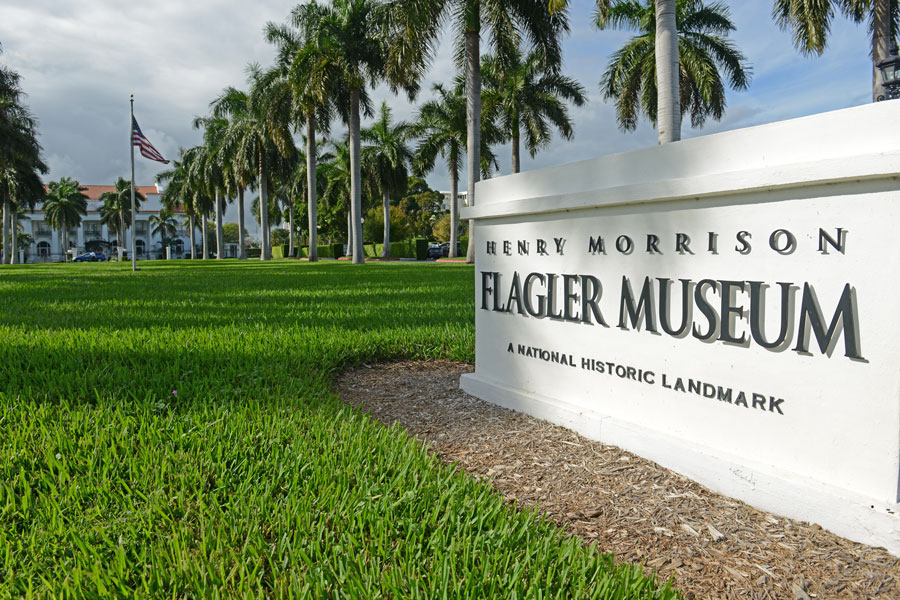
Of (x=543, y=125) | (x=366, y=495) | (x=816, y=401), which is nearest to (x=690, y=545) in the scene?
(x=816, y=401)

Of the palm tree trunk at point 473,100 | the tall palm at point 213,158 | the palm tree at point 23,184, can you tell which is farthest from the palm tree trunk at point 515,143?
the palm tree at point 23,184

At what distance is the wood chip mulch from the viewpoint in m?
1.99

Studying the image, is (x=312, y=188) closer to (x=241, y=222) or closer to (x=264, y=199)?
(x=264, y=199)

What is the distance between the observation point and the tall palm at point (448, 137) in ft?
108

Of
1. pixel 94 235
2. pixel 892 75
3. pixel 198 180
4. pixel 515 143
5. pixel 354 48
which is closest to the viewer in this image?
pixel 892 75

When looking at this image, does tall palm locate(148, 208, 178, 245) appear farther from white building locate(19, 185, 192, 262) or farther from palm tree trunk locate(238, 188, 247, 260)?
palm tree trunk locate(238, 188, 247, 260)

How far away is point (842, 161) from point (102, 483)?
3065 millimetres

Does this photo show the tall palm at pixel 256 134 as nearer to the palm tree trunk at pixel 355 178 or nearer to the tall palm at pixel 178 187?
the palm tree trunk at pixel 355 178

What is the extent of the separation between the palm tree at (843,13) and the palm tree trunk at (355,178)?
1672 cm

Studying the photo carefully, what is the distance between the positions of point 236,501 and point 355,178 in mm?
25533

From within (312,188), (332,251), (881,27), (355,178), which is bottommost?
(332,251)

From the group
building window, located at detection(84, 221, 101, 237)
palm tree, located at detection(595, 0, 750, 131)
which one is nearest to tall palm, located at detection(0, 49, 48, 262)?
palm tree, located at detection(595, 0, 750, 131)

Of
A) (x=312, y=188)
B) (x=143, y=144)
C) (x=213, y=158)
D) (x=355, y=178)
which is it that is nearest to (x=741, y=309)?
(x=143, y=144)

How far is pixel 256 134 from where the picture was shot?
39.9 metres
